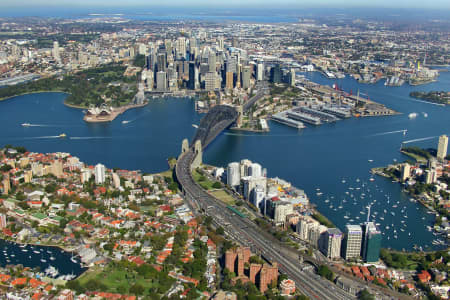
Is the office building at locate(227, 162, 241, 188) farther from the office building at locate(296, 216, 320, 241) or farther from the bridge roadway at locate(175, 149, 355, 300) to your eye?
the office building at locate(296, 216, 320, 241)

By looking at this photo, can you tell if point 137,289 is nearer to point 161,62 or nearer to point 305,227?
point 305,227

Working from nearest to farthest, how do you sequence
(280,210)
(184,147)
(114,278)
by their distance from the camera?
(114,278) → (280,210) → (184,147)

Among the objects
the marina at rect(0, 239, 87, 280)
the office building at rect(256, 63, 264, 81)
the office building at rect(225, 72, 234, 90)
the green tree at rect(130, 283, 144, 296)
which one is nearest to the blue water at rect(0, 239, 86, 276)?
the marina at rect(0, 239, 87, 280)

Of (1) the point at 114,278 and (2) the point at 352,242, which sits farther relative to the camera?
(2) the point at 352,242

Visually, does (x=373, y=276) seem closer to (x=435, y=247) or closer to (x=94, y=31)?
(x=435, y=247)

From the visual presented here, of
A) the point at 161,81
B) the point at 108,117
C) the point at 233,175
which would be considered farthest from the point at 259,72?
the point at 233,175

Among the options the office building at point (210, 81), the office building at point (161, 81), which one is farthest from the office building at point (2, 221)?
the office building at point (210, 81)

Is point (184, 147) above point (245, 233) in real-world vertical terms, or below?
above
